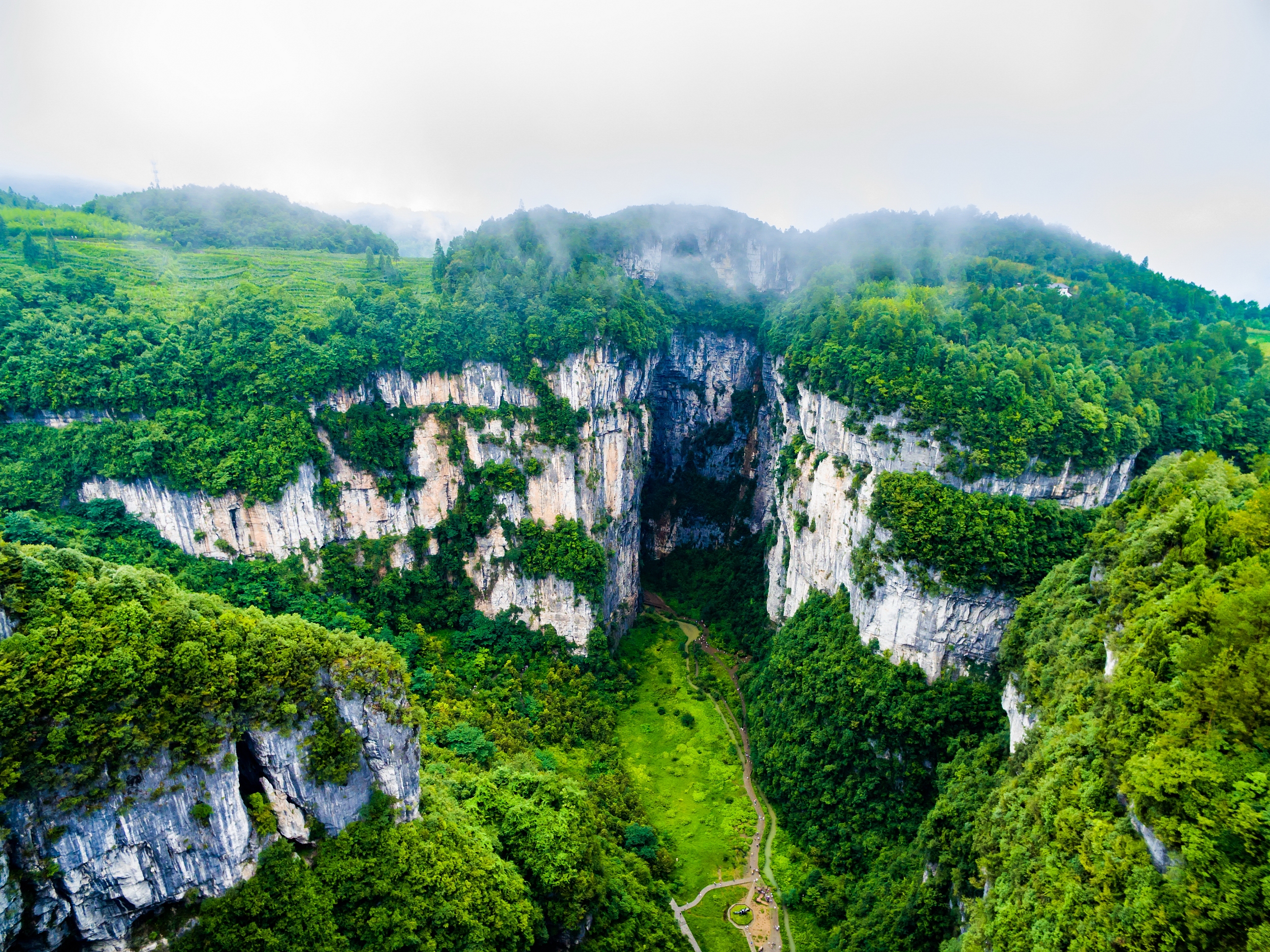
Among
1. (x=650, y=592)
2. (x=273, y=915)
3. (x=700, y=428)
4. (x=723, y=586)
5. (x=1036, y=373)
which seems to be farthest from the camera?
(x=700, y=428)

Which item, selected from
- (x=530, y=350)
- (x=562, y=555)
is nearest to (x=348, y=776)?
(x=562, y=555)

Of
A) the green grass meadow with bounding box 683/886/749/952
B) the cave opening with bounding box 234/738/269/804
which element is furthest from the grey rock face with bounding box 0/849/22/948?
the green grass meadow with bounding box 683/886/749/952

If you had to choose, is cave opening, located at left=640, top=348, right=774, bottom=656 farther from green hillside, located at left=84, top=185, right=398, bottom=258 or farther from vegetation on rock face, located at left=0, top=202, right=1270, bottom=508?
green hillside, located at left=84, top=185, right=398, bottom=258

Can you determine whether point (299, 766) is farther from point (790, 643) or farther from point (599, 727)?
point (790, 643)

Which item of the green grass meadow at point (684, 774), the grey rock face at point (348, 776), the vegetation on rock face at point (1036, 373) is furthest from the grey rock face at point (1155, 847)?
the green grass meadow at point (684, 774)

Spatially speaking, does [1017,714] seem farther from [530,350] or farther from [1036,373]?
[530,350]

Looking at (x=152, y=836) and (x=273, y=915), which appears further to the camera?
(x=273, y=915)
